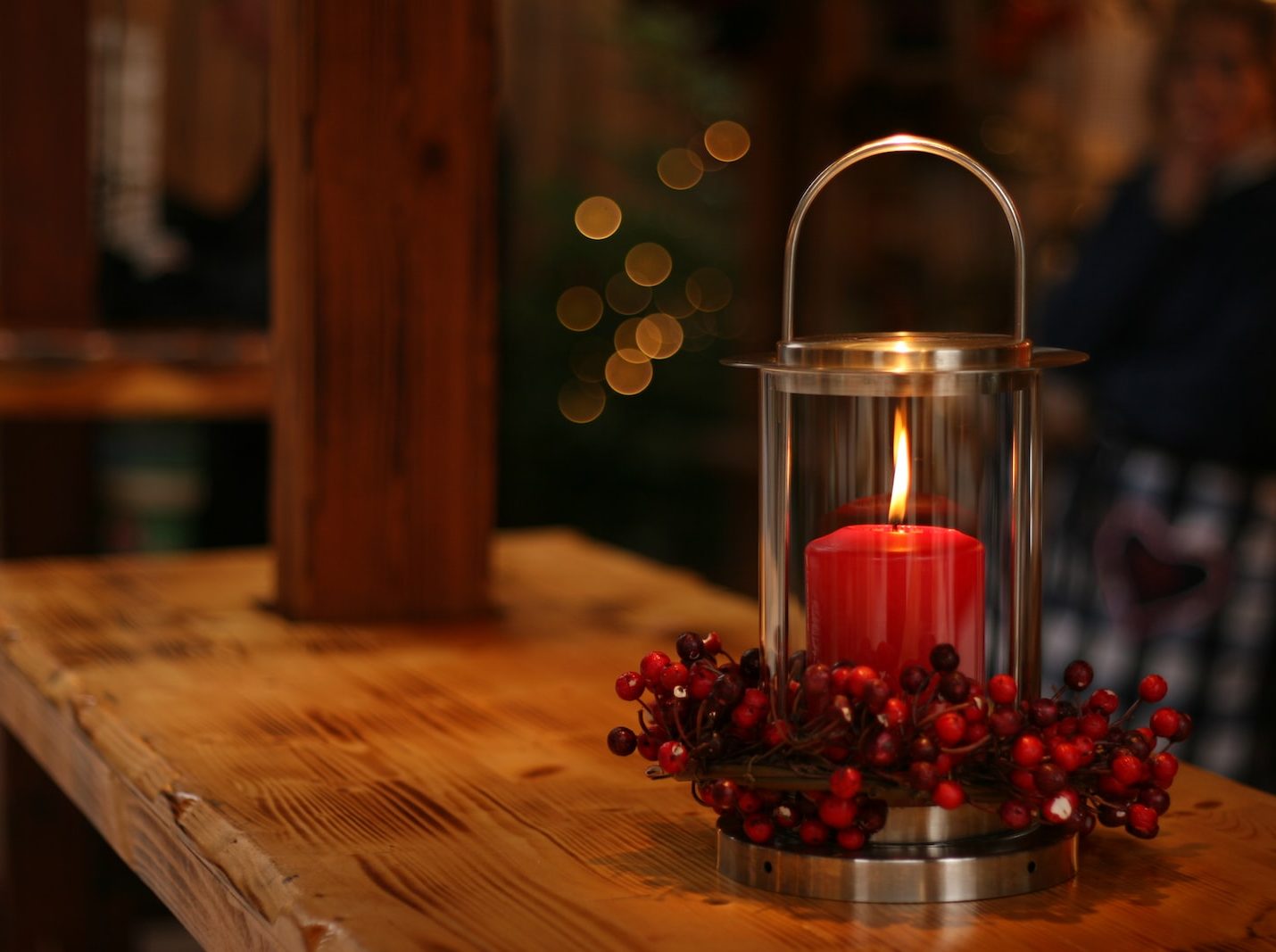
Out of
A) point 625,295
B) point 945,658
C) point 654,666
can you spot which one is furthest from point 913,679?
point 625,295

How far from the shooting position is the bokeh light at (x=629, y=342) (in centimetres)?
423

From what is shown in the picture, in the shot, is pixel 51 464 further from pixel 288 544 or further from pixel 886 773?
pixel 886 773

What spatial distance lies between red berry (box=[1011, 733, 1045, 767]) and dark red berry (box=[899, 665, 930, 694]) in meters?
0.05

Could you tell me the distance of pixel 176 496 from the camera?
4820 mm

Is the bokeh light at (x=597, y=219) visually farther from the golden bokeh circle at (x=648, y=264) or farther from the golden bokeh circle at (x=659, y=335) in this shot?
the golden bokeh circle at (x=659, y=335)

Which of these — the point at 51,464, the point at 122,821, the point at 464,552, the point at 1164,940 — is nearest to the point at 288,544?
the point at 464,552

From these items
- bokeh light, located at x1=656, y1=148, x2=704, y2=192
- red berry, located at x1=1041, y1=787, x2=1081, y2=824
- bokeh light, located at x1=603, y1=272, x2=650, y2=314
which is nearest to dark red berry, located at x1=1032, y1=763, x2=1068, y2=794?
red berry, located at x1=1041, y1=787, x2=1081, y2=824

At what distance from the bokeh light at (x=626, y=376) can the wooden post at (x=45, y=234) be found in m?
1.82

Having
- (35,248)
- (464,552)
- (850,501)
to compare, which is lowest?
(464,552)

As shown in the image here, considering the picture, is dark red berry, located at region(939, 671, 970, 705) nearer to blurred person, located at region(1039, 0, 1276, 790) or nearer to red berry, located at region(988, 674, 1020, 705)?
red berry, located at region(988, 674, 1020, 705)

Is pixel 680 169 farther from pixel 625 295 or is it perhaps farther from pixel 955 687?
pixel 955 687

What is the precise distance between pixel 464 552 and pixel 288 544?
5.6 inches

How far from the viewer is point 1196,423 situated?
2.38 metres

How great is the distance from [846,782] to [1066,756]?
9 centimetres
